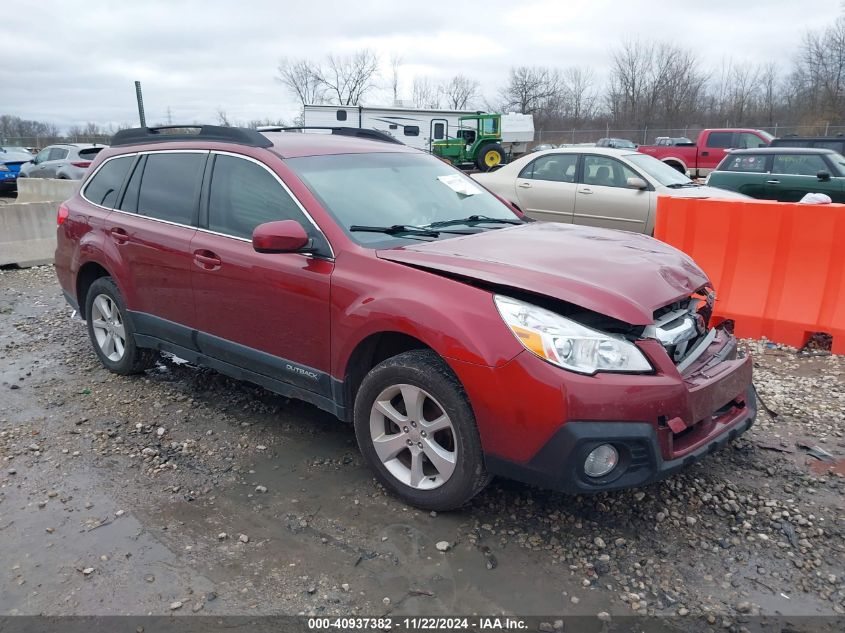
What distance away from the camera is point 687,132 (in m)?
42.3

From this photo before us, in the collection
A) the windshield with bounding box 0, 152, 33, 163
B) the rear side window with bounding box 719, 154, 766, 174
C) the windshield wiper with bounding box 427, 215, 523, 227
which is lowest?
the windshield with bounding box 0, 152, 33, 163

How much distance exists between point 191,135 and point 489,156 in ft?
82.5

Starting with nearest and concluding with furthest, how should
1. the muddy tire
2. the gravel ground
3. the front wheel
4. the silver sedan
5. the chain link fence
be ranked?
the gravel ground, the front wheel, the muddy tire, the silver sedan, the chain link fence

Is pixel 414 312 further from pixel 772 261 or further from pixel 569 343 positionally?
pixel 772 261

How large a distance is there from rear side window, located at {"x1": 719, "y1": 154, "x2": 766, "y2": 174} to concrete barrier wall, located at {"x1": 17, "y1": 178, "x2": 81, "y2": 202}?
12.1m

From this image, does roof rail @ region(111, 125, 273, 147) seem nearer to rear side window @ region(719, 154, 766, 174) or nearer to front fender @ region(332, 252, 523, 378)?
front fender @ region(332, 252, 523, 378)

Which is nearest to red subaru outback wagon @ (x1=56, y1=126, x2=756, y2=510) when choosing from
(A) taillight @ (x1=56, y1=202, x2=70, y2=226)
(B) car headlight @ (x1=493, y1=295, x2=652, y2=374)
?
(B) car headlight @ (x1=493, y1=295, x2=652, y2=374)

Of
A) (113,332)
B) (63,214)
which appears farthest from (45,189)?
(113,332)

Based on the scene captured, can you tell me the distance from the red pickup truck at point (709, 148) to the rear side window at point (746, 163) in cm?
879

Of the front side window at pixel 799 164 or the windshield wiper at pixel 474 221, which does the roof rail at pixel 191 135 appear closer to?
the windshield wiper at pixel 474 221

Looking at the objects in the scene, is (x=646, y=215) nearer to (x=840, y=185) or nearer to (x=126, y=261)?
(x=840, y=185)

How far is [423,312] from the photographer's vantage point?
3072 millimetres

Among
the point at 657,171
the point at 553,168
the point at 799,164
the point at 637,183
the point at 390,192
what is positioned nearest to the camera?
the point at 390,192

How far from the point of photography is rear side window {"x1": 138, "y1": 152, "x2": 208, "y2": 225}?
4359mm
